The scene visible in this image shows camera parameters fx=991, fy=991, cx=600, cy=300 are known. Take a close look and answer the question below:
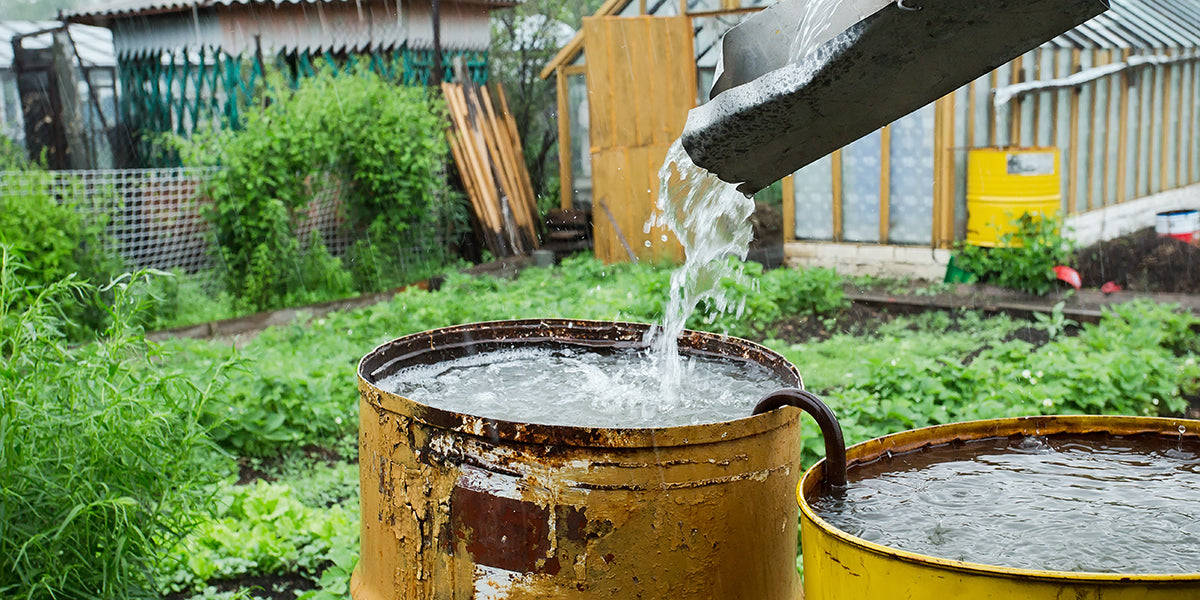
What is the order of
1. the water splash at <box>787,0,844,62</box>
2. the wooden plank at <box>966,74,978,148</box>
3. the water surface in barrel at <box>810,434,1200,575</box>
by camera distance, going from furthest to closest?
the wooden plank at <box>966,74,978,148</box> < the water splash at <box>787,0,844,62</box> < the water surface in barrel at <box>810,434,1200,575</box>

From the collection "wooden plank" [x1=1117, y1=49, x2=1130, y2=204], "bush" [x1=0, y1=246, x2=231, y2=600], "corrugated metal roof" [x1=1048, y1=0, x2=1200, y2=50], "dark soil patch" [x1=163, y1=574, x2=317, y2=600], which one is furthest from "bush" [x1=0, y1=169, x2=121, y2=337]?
"wooden plank" [x1=1117, y1=49, x2=1130, y2=204]

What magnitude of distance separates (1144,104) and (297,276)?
9.83m

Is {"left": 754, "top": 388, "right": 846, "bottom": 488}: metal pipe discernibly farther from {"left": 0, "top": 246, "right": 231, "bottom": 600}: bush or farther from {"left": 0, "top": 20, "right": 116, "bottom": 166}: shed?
{"left": 0, "top": 20, "right": 116, "bottom": 166}: shed

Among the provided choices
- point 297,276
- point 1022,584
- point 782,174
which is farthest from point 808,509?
point 297,276

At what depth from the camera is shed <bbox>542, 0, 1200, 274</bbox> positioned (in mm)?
9500

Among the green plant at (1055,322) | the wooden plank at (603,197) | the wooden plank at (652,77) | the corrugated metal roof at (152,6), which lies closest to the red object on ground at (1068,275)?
the green plant at (1055,322)

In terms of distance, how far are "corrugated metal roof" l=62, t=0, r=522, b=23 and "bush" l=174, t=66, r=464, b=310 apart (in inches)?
52.1

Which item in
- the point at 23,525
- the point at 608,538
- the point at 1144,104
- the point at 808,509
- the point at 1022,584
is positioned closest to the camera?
the point at 1022,584

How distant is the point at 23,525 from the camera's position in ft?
10.1

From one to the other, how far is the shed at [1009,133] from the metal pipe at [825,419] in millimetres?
7780

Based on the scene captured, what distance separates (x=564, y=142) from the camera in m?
13.1

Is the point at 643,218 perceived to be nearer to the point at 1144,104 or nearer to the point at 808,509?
the point at 1144,104

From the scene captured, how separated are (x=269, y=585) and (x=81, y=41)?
43.3 ft

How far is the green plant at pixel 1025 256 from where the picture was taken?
876 cm
